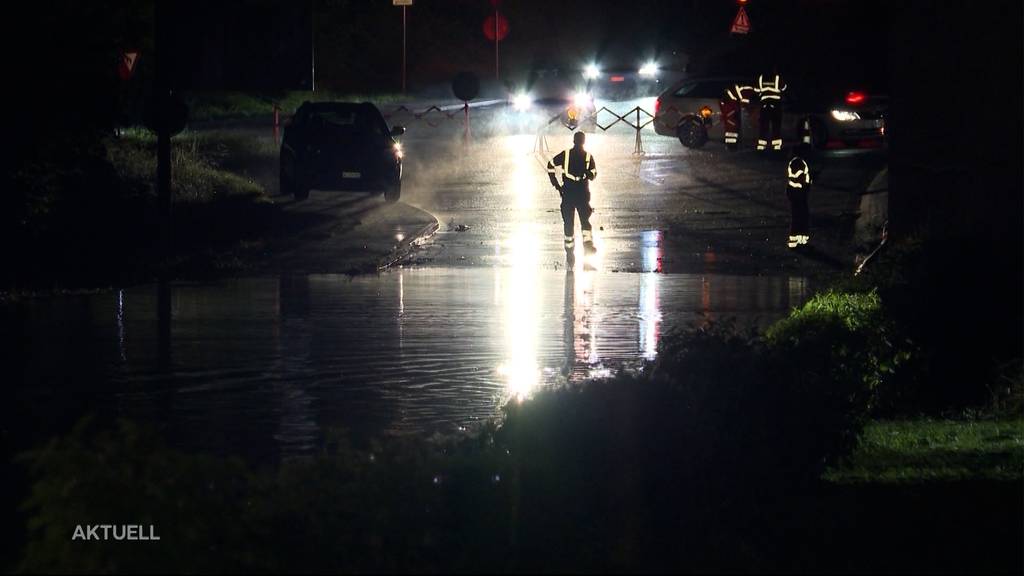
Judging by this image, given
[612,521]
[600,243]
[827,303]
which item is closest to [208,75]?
[600,243]

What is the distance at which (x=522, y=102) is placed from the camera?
1727 inches

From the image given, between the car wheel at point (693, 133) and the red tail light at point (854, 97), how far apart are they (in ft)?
11.8

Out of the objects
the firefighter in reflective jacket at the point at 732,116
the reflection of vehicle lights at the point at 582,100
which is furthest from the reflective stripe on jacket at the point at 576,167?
the reflection of vehicle lights at the point at 582,100

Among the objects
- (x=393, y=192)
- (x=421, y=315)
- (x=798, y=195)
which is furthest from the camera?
(x=393, y=192)

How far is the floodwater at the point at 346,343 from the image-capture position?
32.6 ft

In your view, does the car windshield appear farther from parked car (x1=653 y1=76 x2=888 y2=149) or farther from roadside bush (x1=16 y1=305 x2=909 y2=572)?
roadside bush (x1=16 y1=305 x2=909 y2=572)

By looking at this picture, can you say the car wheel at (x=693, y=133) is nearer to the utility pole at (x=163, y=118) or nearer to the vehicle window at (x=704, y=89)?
the vehicle window at (x=704, y=89)

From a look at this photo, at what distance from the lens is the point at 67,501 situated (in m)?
4.91

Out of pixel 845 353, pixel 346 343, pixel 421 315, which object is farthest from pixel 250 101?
pixel 845 353

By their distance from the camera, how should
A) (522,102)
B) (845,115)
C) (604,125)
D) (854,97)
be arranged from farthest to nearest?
Answer: (522,102)
(604,125)
(845,115)
(854,97)

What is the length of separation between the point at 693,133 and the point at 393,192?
9953 mm

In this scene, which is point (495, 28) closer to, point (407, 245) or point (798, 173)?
point (407, 245)

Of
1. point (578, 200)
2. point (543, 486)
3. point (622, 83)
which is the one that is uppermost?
point (622, 83)

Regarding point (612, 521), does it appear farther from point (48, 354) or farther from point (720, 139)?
point (720, 139)
